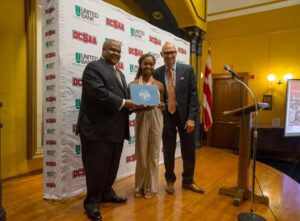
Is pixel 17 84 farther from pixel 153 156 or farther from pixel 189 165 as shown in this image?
pixel 189 165

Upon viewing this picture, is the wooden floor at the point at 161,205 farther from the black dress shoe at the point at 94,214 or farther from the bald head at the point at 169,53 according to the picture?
the bald head at the point at 169,53

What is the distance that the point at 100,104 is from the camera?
208 centimetres

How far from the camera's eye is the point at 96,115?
2074 mm

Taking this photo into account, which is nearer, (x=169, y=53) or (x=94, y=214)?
(x=94, y=214)

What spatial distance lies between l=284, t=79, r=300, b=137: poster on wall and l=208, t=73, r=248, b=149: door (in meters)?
1.98

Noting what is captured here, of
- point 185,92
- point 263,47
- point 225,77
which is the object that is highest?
point 263,47

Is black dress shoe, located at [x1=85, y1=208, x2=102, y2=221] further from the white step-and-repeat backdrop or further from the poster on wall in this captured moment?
the poster on wall

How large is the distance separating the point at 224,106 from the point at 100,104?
15.6 feet

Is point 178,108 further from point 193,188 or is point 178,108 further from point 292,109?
point 292,109

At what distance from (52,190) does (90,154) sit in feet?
2.38

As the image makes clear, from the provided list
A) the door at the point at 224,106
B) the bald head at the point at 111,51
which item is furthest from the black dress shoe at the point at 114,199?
the door at the point at 224,106

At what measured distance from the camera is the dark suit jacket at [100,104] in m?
2.01

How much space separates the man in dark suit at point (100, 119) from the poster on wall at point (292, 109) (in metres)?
2.91

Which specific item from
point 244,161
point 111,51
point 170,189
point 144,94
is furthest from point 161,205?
point 111,51
